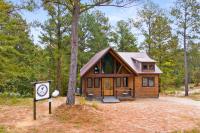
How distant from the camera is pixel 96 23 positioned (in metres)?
40.0

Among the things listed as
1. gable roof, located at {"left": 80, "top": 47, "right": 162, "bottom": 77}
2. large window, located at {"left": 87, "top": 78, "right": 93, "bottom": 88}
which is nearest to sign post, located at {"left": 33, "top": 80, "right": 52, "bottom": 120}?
gable roof, located at {"left": 80, "top": 47, "right": 162, "bottom": 77}

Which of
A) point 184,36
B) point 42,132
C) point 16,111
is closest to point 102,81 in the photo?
point 184,36

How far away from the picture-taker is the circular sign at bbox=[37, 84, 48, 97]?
1233 centimetres

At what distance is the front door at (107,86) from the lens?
1085 inches

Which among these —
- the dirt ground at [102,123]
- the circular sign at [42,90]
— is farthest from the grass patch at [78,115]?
the circular sign at [42,90]

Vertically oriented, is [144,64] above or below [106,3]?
below

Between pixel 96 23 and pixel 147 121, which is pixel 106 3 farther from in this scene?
pixel 96 23

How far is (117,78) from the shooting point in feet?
91.3

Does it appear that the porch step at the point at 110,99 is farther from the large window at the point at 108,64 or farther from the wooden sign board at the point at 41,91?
the wooden sign board at the point at 41,91

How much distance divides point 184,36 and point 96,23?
1293cm

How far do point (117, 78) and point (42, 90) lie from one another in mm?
15930

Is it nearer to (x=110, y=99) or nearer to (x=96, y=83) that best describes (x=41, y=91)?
(x=110, y=99)

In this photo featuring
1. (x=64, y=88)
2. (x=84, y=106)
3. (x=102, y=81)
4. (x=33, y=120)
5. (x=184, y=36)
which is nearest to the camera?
(x=33, y=120)

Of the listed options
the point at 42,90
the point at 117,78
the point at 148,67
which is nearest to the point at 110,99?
the point at 117,78
